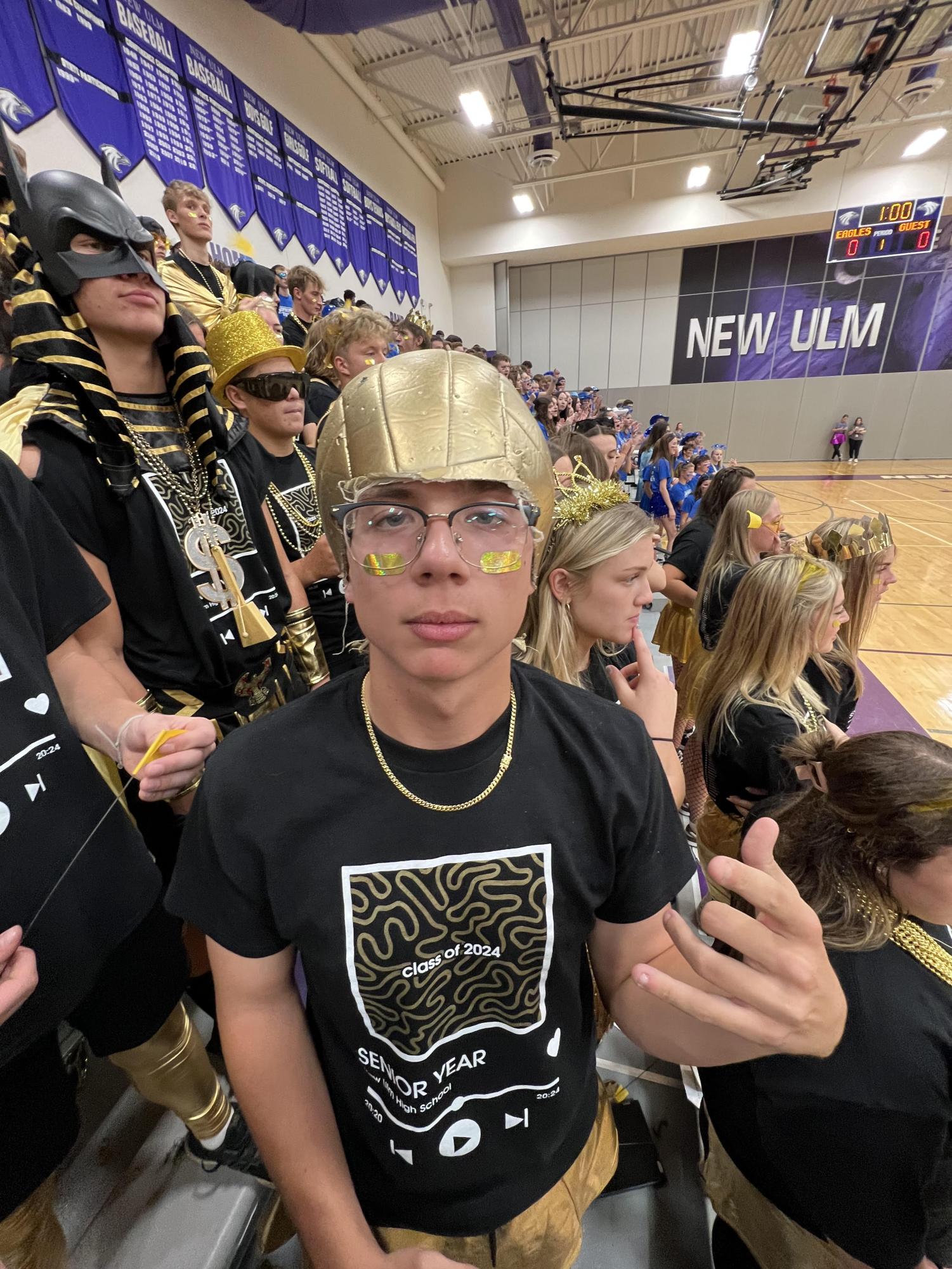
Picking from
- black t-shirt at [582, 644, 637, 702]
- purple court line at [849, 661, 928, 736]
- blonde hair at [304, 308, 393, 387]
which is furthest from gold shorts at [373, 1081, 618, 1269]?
purple court line at [849, 661, 928, 736]

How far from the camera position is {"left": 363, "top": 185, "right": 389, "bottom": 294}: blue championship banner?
9.71 metres

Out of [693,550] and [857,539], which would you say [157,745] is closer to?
[857,539]

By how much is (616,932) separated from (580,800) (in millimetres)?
241

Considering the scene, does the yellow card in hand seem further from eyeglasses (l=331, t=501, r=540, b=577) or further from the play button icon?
the play button icon

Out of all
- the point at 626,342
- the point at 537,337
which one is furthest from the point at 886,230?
the point at 537,337

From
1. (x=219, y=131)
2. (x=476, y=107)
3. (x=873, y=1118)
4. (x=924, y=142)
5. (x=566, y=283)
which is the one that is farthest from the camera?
(x=566, y=283)

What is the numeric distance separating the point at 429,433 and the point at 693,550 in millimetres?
3117

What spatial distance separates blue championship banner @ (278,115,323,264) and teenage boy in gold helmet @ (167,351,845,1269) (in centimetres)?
872

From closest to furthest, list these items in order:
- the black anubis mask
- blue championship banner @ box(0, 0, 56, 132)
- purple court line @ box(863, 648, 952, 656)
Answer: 1. the black anubis mask
2. blue championship banner @ box(0, 0, 56, 132)
3. purple court line @ box(863, 648, 952, 656)

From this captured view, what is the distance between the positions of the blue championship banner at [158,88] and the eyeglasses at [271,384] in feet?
15.4

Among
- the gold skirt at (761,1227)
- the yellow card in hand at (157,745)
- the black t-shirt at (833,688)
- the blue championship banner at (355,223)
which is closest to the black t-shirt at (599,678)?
the black t-shirt at (833,688)

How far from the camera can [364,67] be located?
9.09 meters

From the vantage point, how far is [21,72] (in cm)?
364

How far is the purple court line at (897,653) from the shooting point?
15.3 feet
